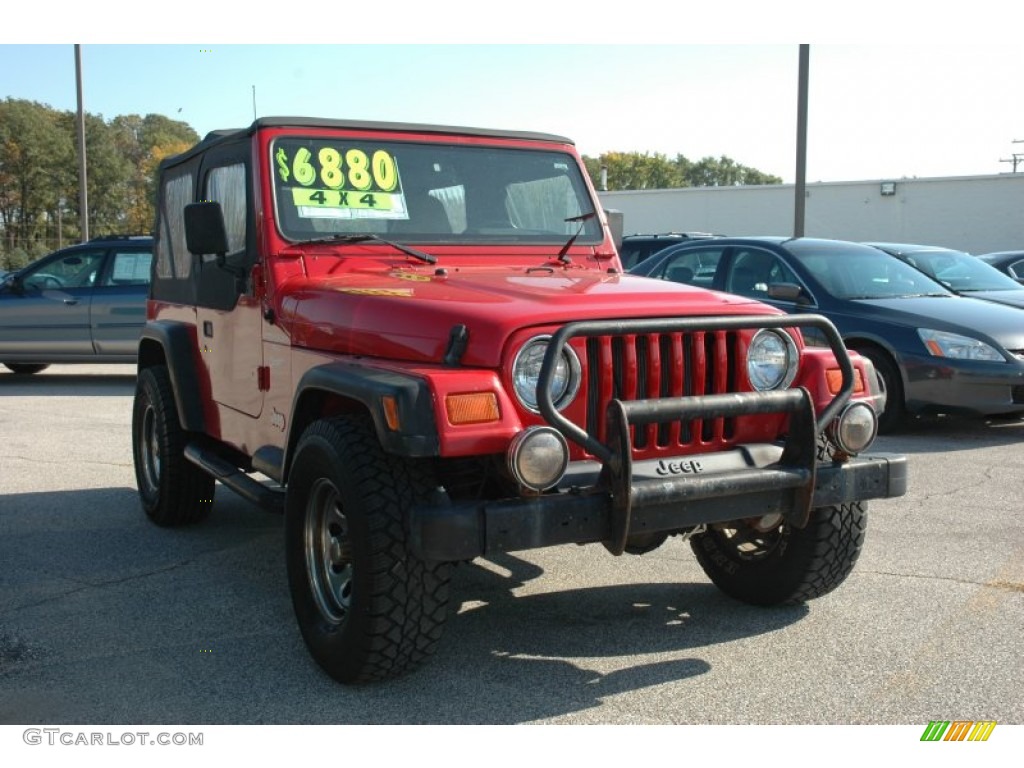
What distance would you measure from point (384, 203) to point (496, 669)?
2.13 meters

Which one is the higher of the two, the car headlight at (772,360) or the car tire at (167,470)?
the car headlight at (772,360)

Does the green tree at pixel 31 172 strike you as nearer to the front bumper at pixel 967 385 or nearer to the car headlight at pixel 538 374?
the front bumper at pixel 967 385

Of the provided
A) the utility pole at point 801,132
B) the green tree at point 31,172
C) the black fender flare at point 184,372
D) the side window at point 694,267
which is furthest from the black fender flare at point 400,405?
the green tree at point 31,172

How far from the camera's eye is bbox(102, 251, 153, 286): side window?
12.6 meters

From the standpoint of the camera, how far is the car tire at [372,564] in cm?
331

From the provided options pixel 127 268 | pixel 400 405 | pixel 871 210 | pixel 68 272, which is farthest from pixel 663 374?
pixel 871 210

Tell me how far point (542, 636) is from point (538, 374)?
1217 millimetres

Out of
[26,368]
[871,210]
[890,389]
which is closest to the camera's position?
[890,389]

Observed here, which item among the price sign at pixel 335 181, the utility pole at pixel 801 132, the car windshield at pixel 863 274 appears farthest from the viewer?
the utility pole at pixel 801 132

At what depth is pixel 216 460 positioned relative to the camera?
16.9 feet

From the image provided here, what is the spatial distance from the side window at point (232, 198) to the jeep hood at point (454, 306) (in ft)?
2.01

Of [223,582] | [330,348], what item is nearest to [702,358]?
[330,348]

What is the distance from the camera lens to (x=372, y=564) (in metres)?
3.31

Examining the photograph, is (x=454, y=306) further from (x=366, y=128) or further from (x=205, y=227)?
(x=366, y=128)
